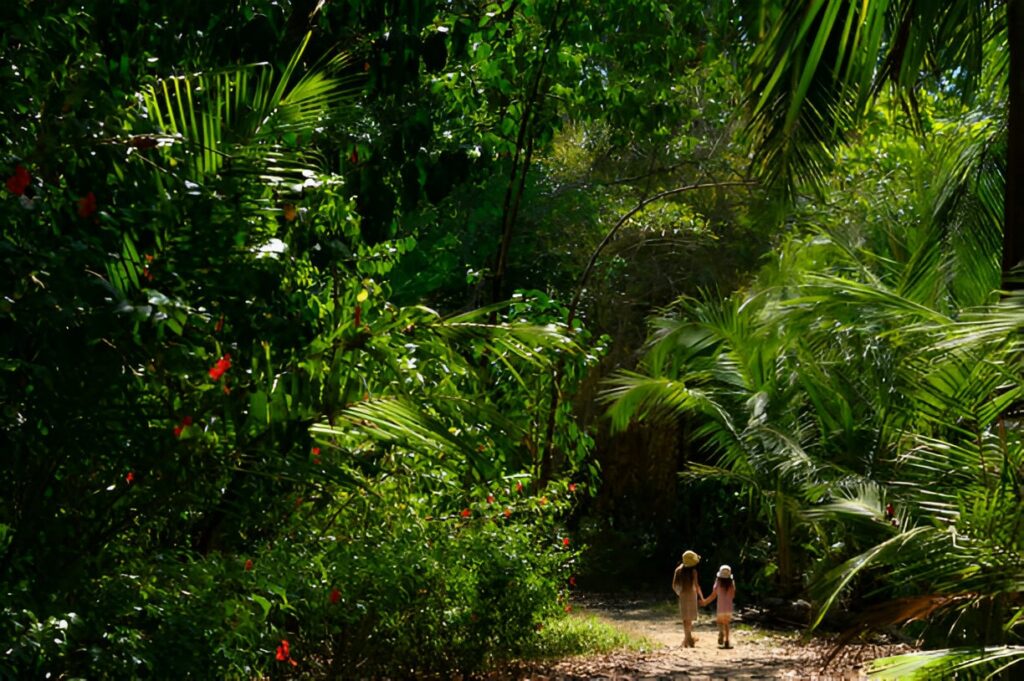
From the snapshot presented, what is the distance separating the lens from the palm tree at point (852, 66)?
5414 mm

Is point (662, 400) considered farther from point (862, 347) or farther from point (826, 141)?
point (826, 141)

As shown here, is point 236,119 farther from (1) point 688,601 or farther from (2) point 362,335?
(1) point 688,601

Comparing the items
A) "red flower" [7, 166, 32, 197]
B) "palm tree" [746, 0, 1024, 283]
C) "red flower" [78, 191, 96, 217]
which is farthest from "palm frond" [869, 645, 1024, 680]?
"red flower" [7, 166, 32, 197]

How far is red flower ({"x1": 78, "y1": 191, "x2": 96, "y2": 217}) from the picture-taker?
9.62ft

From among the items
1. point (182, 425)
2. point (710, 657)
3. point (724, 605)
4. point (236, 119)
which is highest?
point (236, 119)

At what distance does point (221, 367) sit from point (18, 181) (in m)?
0.91

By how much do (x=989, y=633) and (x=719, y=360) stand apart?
10.00 m

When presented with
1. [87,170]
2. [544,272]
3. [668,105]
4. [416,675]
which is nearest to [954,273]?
[668,105]

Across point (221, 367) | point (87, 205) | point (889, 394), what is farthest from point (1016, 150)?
point (889, 394)

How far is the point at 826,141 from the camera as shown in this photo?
717 cm

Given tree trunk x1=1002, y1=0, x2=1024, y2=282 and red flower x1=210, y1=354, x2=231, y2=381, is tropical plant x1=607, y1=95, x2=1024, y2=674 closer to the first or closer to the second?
tree trunk x1=1002, y1=0, x2=1024, y2=282

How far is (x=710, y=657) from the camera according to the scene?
1305 cm

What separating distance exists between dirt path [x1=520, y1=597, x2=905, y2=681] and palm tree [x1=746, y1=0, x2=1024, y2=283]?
3585 mm

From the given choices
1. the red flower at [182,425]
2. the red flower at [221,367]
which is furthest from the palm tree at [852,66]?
the red flower at [182,425]
